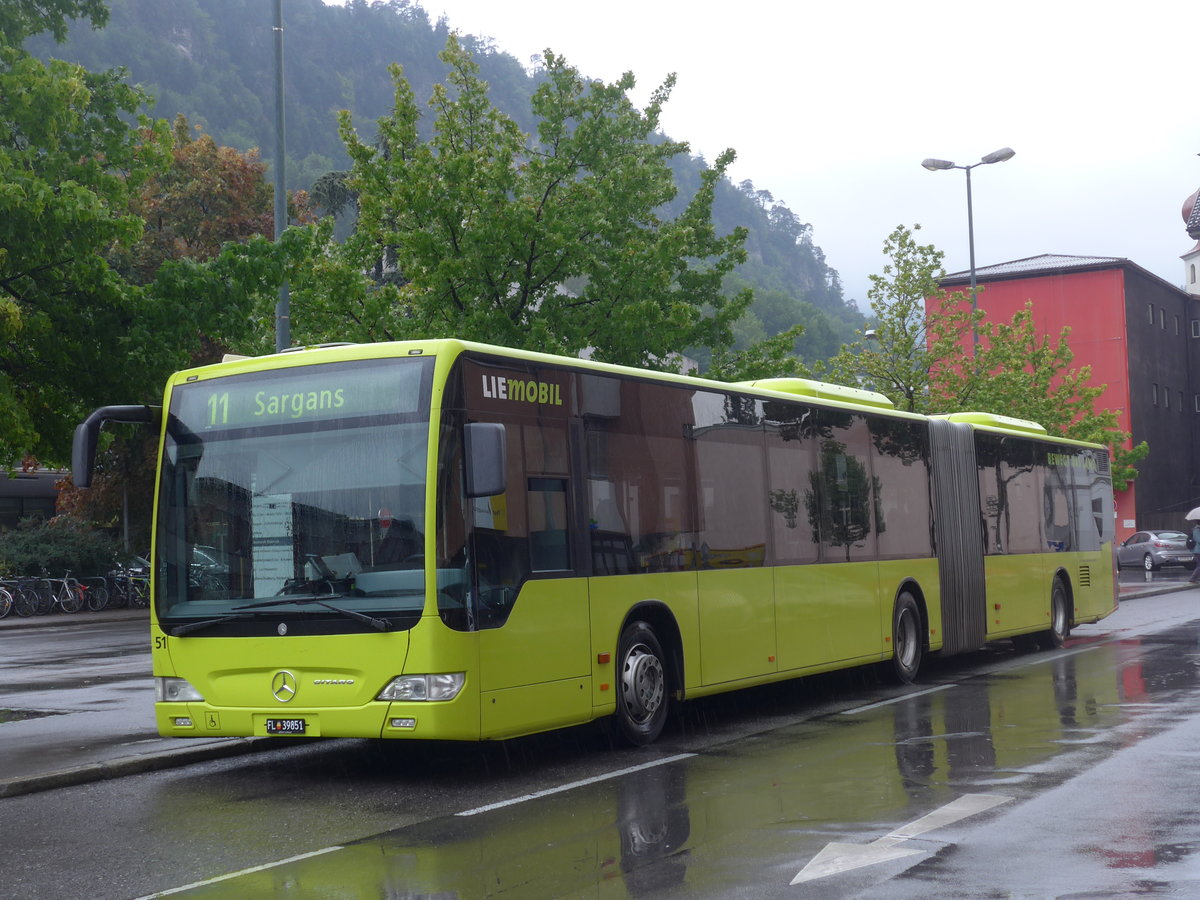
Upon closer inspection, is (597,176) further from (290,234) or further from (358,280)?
(290,234)

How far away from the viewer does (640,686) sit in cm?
1108

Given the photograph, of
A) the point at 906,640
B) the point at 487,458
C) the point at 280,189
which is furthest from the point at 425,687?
the point at 280,189

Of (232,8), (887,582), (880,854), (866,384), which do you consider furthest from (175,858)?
(232,8)

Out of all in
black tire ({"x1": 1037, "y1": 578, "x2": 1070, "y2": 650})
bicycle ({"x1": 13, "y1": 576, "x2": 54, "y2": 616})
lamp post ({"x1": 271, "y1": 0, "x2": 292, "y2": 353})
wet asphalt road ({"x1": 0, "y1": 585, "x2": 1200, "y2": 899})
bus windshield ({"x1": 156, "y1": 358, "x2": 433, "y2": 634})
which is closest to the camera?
wet asphalt road ({"x1": 0, "y1": 585, "x2": 1200, "y2": 899})

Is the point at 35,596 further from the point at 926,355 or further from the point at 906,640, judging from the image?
the point at 906,640

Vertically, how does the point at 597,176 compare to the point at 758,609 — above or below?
above

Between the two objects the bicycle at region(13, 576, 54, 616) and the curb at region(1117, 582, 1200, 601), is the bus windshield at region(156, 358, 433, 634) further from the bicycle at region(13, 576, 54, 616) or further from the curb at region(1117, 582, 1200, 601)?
the curb at region(1117, 582, 1200, 601)

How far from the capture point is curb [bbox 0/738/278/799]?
9742 millimetres

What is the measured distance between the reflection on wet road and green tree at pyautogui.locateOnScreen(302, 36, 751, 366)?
30.8ft

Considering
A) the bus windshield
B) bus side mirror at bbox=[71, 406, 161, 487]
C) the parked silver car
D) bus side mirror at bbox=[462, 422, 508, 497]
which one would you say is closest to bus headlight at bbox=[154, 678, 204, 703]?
the bus windshield

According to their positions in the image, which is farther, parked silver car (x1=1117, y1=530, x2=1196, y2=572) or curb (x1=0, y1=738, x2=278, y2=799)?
parked silver car (x1=1117, y1=530, x2=1196, y2=572)

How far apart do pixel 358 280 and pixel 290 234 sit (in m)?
5.54

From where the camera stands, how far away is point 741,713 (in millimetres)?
13555

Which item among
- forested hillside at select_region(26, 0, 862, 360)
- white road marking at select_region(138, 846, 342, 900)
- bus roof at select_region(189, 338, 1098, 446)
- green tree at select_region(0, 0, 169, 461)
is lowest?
white road marking at select_region(138, 846, 342, 900)
